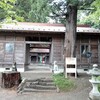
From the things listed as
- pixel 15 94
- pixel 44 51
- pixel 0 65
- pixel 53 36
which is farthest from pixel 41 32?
pixel 44 51

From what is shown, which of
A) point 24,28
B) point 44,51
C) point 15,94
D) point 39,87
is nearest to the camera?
point 15,94

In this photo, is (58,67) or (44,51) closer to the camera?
(58,67)

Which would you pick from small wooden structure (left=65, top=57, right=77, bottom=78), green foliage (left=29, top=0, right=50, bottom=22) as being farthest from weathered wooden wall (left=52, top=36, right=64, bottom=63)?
green foliage (left=29, top=0, right=50, bottom=22)

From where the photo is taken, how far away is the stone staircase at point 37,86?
8.30 metres

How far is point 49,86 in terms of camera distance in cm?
882

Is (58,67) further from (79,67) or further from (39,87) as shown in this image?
(39,87)

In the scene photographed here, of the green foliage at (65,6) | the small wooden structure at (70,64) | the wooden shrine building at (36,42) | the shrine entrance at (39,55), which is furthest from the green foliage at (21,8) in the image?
the shrine entrance at (39,55)

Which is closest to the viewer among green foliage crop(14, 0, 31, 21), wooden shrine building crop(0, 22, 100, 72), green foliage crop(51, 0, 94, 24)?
green foliage crop(51, 0, 94, 24)

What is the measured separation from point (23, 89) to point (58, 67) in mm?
7073

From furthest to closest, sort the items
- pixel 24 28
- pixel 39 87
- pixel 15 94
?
1. pixel 24 28
2. pixel 39 87
3. pixel 15 94

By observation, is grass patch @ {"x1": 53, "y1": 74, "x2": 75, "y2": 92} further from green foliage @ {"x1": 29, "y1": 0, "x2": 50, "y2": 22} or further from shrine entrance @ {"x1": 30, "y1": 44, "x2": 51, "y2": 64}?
shrine entrance @ {"x1": 30, "y1": 44, "x2": 51, "y2": 64}

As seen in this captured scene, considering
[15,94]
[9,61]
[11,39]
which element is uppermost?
[11,39]

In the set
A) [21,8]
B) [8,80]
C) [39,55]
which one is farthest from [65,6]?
[39,55]

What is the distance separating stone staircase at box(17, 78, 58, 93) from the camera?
8304 millimetres
